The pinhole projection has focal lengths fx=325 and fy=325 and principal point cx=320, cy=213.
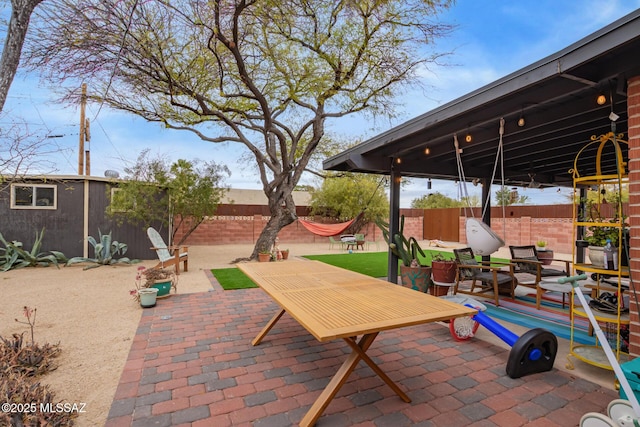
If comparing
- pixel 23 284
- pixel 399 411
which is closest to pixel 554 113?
pixel 399 411

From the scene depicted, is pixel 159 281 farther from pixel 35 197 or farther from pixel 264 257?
pixel 35 197

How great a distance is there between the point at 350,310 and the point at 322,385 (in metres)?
0.67

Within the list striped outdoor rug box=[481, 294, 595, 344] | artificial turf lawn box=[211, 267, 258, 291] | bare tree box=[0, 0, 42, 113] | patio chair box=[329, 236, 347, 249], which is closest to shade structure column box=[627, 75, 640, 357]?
striped outdoor rug box=[481, 294, 595, 344]

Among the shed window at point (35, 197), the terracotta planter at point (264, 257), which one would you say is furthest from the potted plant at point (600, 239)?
the shed window at point (35, 197)

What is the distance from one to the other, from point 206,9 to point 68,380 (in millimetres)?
4618

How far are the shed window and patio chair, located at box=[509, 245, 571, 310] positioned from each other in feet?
31.5

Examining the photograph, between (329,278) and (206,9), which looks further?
(206,9)

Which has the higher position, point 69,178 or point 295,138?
point 295,138

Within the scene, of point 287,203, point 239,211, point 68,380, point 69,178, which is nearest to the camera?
point 68,380

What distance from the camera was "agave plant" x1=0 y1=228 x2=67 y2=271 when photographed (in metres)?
6.66

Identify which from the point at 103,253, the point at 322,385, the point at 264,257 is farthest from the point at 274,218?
the point at 322,385

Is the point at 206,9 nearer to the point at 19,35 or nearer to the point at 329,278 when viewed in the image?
the point at 19,35

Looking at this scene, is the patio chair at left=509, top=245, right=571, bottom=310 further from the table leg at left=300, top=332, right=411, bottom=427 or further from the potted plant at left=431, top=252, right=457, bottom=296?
the table leg at left=300, top=332, right=411, bottom=427

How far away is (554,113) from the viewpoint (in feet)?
9.66
